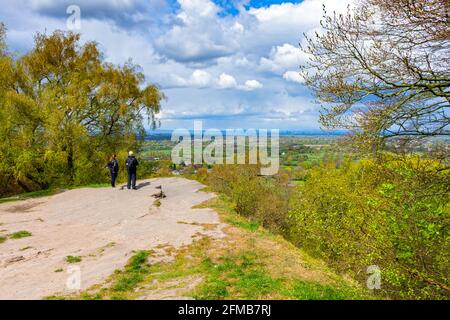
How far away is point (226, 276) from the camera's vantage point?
8.04 m

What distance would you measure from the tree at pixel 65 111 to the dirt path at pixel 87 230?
257 inches

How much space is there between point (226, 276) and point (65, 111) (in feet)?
76.1

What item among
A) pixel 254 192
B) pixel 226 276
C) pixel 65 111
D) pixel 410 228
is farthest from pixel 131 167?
pixel 254 192

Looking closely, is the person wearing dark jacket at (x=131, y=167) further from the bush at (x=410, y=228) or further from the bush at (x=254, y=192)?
the bush at (x=254, y=192)

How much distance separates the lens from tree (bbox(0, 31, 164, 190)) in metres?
24.0

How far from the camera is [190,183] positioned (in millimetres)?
24297

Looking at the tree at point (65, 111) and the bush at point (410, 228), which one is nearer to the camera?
the bush at point (410, 228)

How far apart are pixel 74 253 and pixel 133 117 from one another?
72.0 feet

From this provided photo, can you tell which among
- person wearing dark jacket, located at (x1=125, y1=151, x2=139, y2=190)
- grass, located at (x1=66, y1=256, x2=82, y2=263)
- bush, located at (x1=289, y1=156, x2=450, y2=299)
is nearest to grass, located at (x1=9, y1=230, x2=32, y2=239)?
grass, located at (x1=66, y1=256, x2=82, y2=263)

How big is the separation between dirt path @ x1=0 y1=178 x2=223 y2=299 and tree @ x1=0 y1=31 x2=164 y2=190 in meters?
6.53

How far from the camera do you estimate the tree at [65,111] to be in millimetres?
23953

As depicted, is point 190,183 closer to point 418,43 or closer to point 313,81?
point 313,81

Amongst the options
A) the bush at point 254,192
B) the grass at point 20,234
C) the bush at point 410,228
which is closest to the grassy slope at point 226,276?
the bush at point 410,228

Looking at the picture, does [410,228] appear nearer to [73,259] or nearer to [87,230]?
[73,259]
